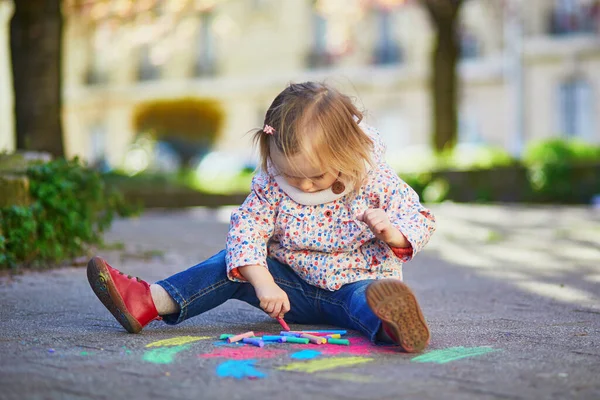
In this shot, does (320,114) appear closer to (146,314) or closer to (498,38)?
(146,314)

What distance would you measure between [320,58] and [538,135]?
7.16m

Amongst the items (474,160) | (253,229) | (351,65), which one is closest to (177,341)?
(253,229)

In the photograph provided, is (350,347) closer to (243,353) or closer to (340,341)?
(340,341)

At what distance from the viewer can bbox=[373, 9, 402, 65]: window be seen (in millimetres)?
27898

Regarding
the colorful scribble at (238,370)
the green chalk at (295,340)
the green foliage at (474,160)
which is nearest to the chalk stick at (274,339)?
the green chalk at (295,340)

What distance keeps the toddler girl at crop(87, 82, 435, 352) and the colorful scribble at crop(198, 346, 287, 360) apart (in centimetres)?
27

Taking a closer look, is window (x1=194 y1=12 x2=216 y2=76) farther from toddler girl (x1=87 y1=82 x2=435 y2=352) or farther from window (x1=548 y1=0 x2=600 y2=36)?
toddler girl (x1=87 y1=82 x2=435 y2=352)

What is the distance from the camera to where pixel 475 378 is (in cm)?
269

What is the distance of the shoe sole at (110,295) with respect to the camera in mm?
3373

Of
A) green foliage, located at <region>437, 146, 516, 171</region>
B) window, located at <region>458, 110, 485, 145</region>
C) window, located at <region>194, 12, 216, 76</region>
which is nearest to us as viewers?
green foliage, located at <region>437, 146, 516, 171</region>

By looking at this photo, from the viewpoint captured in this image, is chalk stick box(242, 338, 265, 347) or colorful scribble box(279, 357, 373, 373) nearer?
colorful scribble box(279, 357, 373, 373)

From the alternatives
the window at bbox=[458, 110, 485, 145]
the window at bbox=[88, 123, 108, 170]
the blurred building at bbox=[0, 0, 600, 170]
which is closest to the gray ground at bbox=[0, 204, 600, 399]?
the blurred building at bbox=[0, 0, 600, 170]

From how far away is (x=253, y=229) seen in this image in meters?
3.52

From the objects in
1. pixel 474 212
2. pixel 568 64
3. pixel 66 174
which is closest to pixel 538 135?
pixel 568 64
